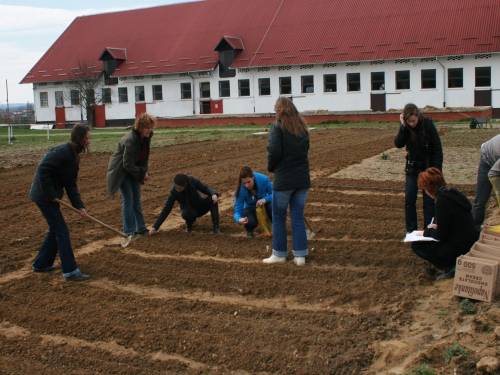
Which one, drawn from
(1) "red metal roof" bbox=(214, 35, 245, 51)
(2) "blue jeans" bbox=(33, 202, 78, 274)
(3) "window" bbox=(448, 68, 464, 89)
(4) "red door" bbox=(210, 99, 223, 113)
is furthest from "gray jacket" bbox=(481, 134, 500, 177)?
(4) "red door" bbox=(210, 99, 223, 113)

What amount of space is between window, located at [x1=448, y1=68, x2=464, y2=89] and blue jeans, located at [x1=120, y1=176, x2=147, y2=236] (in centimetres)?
3438

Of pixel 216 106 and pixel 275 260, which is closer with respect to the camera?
pixel 275 260

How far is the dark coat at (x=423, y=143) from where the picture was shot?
8016mm

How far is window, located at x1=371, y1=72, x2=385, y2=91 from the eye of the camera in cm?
4238

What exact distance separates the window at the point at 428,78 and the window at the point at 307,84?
7.50m

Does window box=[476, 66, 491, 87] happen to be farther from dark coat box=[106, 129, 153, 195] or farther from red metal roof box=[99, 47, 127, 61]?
dark coat box=[106, 129, 153, 195]

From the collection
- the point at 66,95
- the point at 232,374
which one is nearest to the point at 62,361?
the point at 232,374

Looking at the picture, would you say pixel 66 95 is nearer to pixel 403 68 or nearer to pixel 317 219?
pixel 403 68

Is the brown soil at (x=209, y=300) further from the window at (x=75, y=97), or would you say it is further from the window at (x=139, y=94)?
the window at (x=75, y=97)

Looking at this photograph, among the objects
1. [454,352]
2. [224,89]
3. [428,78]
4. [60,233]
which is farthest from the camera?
[224,89]

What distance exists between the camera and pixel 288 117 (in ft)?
23.1

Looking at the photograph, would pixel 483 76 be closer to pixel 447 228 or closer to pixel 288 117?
pixel 288 117

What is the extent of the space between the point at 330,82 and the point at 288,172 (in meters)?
37.9

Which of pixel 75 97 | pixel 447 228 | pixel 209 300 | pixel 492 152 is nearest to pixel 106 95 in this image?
pixel 75 97
